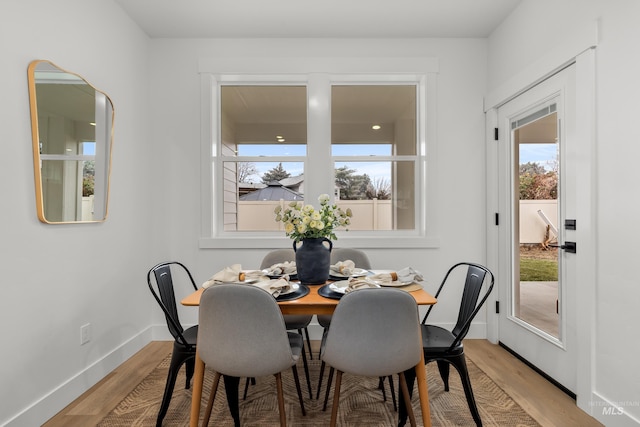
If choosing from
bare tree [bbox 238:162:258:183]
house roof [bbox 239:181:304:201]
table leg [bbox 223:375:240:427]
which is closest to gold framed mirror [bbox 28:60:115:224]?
bare tree [bbox 238:162:258:183]

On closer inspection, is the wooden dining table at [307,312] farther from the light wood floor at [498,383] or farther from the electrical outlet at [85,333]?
the electrical outlet at [85,333]

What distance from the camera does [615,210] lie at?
5.75ft

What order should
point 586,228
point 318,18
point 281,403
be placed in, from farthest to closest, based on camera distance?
point 318,18, point 586,228, point 281,403

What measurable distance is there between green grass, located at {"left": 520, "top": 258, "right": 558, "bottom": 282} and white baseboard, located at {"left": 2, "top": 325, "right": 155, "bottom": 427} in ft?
10.5

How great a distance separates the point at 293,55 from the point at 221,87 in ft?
2.50

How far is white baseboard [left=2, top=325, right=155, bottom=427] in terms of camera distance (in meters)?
1.76

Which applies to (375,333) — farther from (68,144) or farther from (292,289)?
(68,144)

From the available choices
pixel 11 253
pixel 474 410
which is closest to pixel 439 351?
pixel 474 410

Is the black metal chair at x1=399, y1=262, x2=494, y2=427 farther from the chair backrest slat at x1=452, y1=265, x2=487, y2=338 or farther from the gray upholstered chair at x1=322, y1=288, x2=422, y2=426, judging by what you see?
the gray upholstered chair at x1=322, y1=288, x2=422, y2=426

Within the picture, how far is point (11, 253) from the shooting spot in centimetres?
169

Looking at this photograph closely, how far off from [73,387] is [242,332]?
4.83 ft

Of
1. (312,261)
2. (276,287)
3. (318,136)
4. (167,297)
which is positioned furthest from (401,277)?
(318,136)

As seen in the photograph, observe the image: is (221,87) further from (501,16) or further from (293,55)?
(501,16)

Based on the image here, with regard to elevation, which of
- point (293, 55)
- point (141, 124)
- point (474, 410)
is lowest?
point (474, 410)
